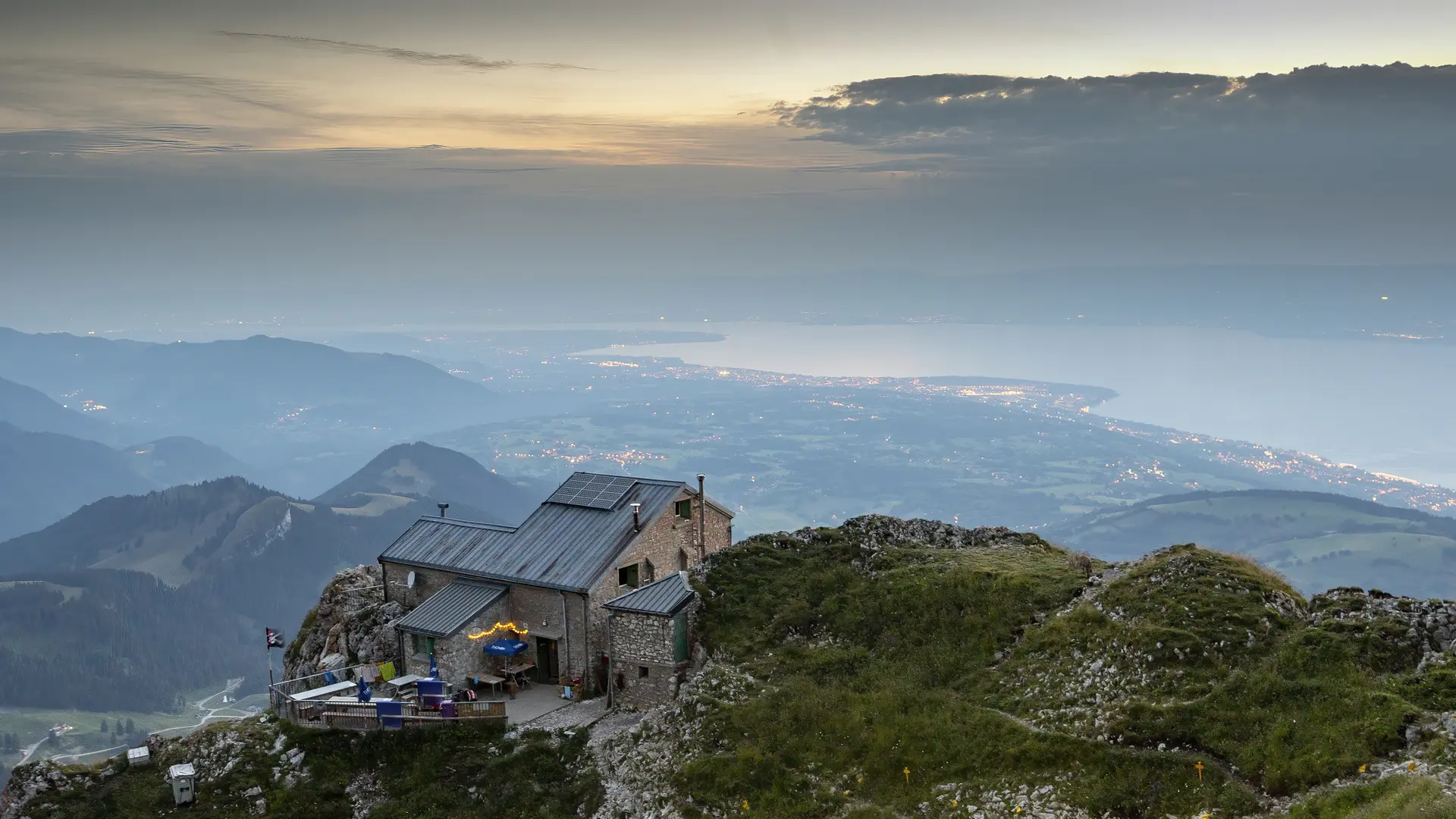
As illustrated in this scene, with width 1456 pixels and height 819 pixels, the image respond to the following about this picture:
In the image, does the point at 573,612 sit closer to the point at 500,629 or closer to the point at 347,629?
the point at 500,629

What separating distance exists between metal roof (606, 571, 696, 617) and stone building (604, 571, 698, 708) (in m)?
0.03

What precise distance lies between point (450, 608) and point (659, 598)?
36.3 feet

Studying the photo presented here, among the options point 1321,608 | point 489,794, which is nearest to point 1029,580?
point 1321,608

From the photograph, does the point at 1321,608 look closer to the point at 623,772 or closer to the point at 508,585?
the point at 623,772

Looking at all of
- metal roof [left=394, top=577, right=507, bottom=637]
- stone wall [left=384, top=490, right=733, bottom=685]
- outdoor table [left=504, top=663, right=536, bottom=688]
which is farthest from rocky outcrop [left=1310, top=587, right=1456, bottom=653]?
metal roof [left=394, top=577, right=507, bottom=637]

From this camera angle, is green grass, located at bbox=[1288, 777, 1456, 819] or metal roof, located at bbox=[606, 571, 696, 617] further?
metal roof, located at bbox=[606, 571, 696, 617]

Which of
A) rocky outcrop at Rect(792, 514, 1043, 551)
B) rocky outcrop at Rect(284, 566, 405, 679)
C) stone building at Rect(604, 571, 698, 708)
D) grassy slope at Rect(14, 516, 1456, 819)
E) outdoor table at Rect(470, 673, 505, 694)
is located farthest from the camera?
rocky outcrop at Rect(284, 566, 405, 679)

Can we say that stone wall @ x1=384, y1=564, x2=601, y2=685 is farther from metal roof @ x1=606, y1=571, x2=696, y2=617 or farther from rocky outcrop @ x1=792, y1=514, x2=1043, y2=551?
rocky outcrop @ x1=792, y1=514, x2=1043, y2=551

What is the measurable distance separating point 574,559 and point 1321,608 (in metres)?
31.0

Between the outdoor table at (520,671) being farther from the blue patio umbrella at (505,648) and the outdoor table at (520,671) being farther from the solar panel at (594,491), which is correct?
the solar panel at (594,491)

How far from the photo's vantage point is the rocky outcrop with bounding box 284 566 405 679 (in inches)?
2031

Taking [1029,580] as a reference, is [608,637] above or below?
below

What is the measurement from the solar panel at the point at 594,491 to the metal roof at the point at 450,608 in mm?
5836

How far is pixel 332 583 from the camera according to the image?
197 feet
